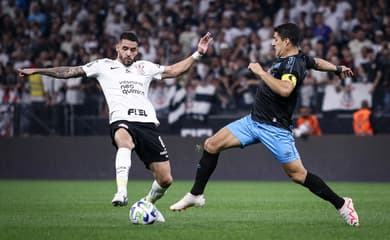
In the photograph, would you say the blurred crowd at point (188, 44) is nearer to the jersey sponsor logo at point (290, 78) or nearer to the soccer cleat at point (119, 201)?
the jersey sponsor logo at point (290, 78)

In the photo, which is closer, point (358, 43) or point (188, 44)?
point (358, 43)

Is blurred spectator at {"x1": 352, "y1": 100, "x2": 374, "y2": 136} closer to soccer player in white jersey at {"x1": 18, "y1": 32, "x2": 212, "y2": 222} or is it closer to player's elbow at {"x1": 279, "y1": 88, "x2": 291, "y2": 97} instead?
soccer player in white jersey at {"x1": 18, "y1": 32, "x2": 212, "y2": 222}

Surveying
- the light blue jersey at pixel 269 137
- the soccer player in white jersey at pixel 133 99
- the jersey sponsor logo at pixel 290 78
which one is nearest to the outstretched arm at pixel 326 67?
the jersey sponsor logo at pixel 290 78

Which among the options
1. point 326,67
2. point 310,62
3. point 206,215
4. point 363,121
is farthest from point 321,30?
point 310,62

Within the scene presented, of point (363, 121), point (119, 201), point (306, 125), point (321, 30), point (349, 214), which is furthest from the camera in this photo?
point (321, 30)

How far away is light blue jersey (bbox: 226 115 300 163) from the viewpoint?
34.0 feet

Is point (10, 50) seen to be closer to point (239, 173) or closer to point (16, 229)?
point (239, 173)

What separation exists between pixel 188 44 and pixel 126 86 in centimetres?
1350

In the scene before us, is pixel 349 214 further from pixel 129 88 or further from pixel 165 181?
pixel 129 88

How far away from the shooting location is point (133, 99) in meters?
11.1

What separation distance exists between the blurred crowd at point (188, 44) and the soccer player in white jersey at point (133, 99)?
9425 mm

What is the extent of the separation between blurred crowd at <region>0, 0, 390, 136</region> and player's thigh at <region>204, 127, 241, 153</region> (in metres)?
9.83

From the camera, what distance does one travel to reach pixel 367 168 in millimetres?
21281

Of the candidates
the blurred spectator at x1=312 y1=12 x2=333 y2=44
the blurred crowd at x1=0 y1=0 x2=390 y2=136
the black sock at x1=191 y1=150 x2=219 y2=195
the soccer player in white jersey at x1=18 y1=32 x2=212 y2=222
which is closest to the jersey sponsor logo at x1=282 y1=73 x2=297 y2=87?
the black sock at x1=191 y1=150 x2=219 y2=195
